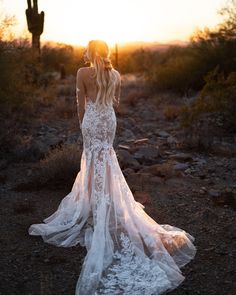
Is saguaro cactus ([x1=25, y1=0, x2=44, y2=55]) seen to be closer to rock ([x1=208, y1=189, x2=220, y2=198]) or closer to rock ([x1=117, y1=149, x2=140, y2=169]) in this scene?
rock ([x1=117, y1=149, x2=140, y2=169])

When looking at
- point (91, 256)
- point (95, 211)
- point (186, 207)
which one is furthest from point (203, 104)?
point (91, 256)

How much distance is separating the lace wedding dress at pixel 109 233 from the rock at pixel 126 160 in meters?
3.16

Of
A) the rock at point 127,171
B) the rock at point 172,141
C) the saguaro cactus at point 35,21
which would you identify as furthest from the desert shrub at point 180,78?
the rock at point 127,171

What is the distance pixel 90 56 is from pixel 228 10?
15.0 metres

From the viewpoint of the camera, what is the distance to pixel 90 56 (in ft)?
19.8

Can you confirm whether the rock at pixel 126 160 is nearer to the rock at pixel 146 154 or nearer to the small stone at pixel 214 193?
the rock at pixel 146 154

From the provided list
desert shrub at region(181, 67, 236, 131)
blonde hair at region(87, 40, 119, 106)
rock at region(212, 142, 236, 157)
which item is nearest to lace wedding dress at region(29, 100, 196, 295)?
blonde hair at region(87, 40, 119, 106)

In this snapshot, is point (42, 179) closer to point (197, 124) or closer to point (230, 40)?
point (197, 124)

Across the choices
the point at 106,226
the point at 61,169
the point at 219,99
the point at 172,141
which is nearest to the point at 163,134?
the point at 172,141

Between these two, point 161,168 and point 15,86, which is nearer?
point 161,168

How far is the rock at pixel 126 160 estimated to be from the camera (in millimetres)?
9867

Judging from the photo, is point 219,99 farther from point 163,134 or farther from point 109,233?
point 109,233

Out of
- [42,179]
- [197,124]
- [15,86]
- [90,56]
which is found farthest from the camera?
[15,86]

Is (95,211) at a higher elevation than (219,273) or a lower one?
higher
